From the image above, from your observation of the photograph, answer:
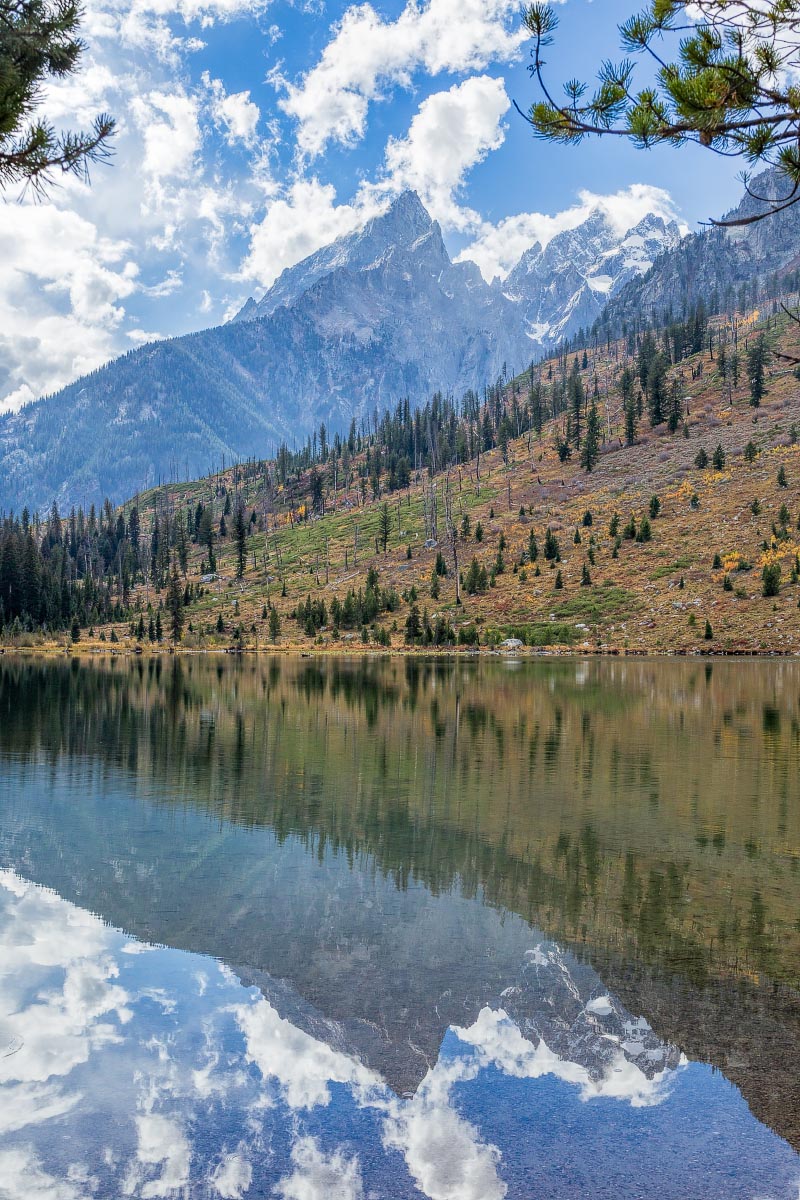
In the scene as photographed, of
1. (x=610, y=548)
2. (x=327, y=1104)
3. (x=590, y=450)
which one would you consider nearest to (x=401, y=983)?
(x=327, y=1104)

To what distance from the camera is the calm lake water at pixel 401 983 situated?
6.11m

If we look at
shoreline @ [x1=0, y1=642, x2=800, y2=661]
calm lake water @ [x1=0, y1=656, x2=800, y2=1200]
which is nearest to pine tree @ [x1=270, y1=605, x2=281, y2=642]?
shoreline @ [x1=0, y1=642, x2=800, y2=661]

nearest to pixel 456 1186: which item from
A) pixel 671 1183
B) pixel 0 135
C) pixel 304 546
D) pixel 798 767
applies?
pixel 671 1183

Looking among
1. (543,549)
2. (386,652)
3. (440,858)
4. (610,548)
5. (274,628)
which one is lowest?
(440,858)

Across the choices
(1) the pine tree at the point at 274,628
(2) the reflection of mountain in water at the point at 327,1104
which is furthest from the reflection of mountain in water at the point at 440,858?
(1) the pine tree at the point at 274,628

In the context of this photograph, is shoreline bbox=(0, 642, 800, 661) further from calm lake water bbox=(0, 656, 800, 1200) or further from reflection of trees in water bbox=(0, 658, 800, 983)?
calm lake water bbox=(0, 656, 800, 1200)

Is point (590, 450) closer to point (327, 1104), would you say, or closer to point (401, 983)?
point (401, 983)

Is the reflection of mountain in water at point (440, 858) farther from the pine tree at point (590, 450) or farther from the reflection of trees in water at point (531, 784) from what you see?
the pine tree at point (590, 450)

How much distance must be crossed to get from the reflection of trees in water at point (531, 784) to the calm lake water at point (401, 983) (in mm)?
101

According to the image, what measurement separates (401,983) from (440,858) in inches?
183

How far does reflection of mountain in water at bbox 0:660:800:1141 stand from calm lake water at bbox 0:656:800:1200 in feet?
0.20

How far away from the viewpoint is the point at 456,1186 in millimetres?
5715

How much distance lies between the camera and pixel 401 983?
29.5 feet

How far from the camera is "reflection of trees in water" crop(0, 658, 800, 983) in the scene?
11406mm
